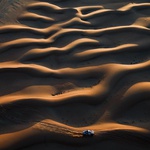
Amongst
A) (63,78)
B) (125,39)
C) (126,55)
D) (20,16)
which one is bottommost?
(63,78)

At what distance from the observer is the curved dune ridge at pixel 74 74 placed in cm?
148

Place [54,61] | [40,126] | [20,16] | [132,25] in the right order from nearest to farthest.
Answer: [40,126], [54,61], [132,25], [20,16]

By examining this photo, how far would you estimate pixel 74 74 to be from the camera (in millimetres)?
1949

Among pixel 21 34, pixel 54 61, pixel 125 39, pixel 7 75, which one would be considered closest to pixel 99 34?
pixel 125 39

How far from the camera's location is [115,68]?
1929mm

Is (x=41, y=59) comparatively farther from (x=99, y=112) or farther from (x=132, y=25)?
(x=132, y=25)

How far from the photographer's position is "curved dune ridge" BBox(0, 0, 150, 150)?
1484 millimetres

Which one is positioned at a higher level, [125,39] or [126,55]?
[125,39]

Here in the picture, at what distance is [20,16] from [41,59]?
78 cm

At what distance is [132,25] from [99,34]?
353 millimetres

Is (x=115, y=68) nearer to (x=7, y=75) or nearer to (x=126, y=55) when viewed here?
(x=126, y=55)

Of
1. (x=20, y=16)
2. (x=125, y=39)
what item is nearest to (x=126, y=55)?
(x=125, y=39)

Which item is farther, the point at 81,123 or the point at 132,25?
the point at 132,25

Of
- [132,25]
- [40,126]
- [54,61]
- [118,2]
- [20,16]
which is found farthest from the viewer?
[118,2]
